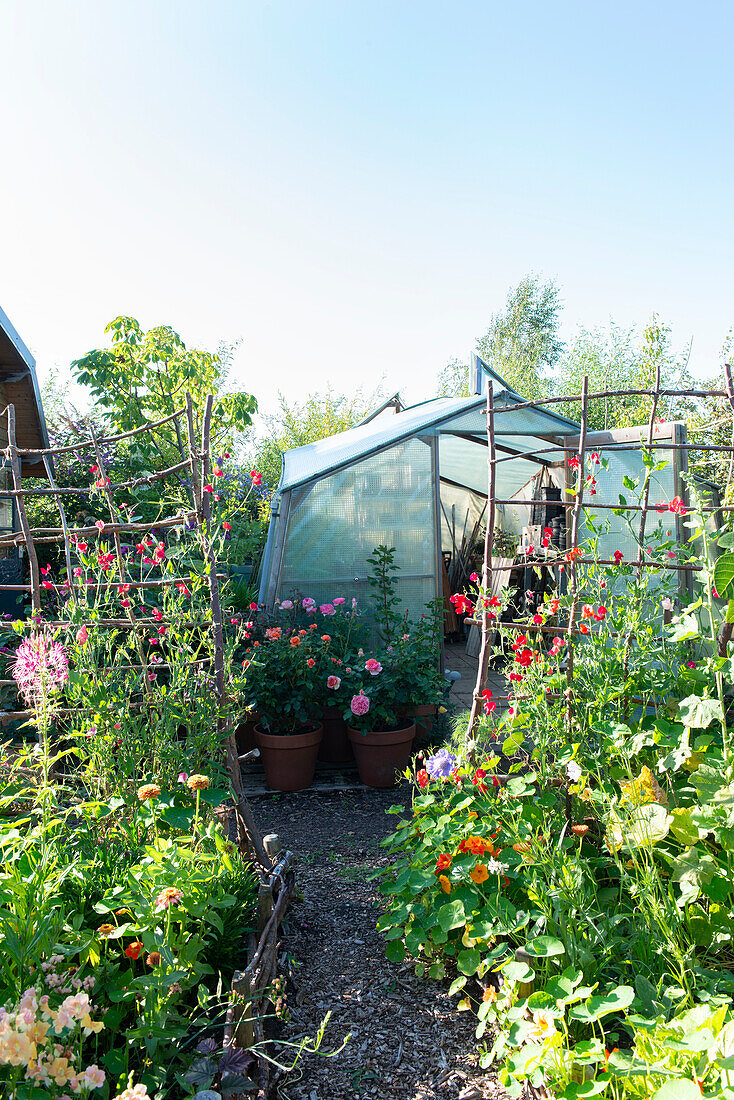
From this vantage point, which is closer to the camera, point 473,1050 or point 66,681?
point 473,1050

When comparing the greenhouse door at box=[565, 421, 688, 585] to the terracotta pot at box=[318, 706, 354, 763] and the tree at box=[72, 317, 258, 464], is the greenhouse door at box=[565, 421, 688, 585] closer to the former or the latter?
the terracotta pot at box=[318, 706, 354, 763]

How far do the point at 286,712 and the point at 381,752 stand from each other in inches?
24.0

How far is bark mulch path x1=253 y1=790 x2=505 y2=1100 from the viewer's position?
5.04ft

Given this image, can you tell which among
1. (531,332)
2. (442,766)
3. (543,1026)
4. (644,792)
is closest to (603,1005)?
(543,1026)

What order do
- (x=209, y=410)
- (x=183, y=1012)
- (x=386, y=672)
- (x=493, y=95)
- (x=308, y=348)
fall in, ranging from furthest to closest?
(x=308, y=348), (x=493, y=95), (x=386, y=672), (x=209, y=410), (x=183, y=1012)

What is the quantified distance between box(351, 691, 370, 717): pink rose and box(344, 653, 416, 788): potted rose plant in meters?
0.02

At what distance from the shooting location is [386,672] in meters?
3.89

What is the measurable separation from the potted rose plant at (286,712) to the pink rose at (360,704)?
0.29 m

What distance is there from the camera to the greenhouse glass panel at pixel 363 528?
15.1 ft

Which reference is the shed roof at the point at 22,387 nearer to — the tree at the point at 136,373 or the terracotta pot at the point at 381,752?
the tree at the point at 136,373

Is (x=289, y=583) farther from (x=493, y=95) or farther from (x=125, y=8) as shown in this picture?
(x=493, y=95)

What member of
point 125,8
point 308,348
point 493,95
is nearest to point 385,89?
point 493,95

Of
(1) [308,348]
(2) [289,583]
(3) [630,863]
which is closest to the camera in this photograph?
(3) [630,863]

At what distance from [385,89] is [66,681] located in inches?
231
